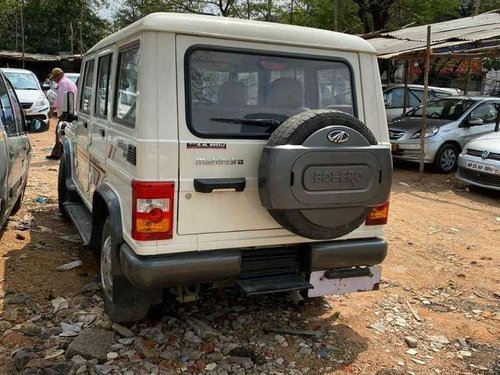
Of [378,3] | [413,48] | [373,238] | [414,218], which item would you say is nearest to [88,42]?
[378,3]

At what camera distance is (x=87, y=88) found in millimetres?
4852

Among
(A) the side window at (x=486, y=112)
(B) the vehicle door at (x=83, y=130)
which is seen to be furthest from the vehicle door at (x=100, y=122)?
(A) the side window at (x=486, y=112)

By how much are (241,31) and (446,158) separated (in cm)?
827

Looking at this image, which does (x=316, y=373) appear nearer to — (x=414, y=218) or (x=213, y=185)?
(x=213, y=185)

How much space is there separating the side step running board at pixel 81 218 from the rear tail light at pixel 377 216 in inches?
84.9

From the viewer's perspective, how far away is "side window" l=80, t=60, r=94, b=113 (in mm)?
4613

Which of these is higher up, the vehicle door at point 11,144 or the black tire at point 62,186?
the vehicle door at point 11,144

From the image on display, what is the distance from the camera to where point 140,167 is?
9.14 feet

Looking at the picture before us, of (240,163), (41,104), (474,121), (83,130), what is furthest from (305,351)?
(41,104)

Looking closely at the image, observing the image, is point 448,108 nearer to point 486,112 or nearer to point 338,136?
point 486,112

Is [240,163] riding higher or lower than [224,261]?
higher

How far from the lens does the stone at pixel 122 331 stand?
333 centimetres

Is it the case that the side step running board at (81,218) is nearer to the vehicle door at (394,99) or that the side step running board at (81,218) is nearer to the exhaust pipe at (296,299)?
the exhaust pipe at (296,299)

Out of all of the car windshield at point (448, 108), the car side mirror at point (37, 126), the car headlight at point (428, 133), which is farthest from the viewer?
the car windshield at point (448, 108)
